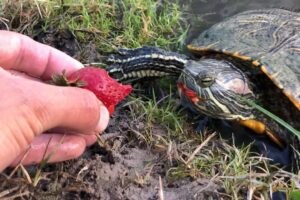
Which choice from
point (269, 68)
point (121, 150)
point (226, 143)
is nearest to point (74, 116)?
point (121, 150)

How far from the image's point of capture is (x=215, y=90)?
9.98 feet

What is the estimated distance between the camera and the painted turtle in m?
3.04

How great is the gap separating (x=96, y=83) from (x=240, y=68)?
1.21 metres

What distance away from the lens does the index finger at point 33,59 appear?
2535 mm

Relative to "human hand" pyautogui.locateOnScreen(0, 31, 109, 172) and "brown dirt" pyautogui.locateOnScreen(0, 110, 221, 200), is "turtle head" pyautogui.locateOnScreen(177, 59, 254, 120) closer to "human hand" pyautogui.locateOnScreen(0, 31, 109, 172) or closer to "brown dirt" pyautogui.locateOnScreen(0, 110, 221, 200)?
"brown dirt" pyautogui.locateOnScreen(0, 110, 221, 200)

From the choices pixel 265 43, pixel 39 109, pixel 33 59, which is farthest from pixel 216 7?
pixel 39 109

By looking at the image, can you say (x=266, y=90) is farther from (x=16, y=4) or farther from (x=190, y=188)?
(x=16, y=4)

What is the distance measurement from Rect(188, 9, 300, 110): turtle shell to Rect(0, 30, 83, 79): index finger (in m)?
1.09

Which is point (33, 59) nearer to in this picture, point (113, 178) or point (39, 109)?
point (113, 178)

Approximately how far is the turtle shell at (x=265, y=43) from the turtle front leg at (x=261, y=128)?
29cm

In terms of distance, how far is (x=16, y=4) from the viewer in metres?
3.47

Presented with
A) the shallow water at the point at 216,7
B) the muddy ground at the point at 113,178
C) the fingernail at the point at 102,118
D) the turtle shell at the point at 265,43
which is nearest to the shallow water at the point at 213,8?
the shallow water at the point at 216,7

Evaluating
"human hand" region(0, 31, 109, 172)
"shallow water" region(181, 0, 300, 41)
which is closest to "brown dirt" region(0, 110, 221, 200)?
"human hand" region(0, 31, 109, 172)

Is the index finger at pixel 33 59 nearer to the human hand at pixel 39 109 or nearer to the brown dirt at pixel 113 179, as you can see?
the human hand at pixel 39 109
